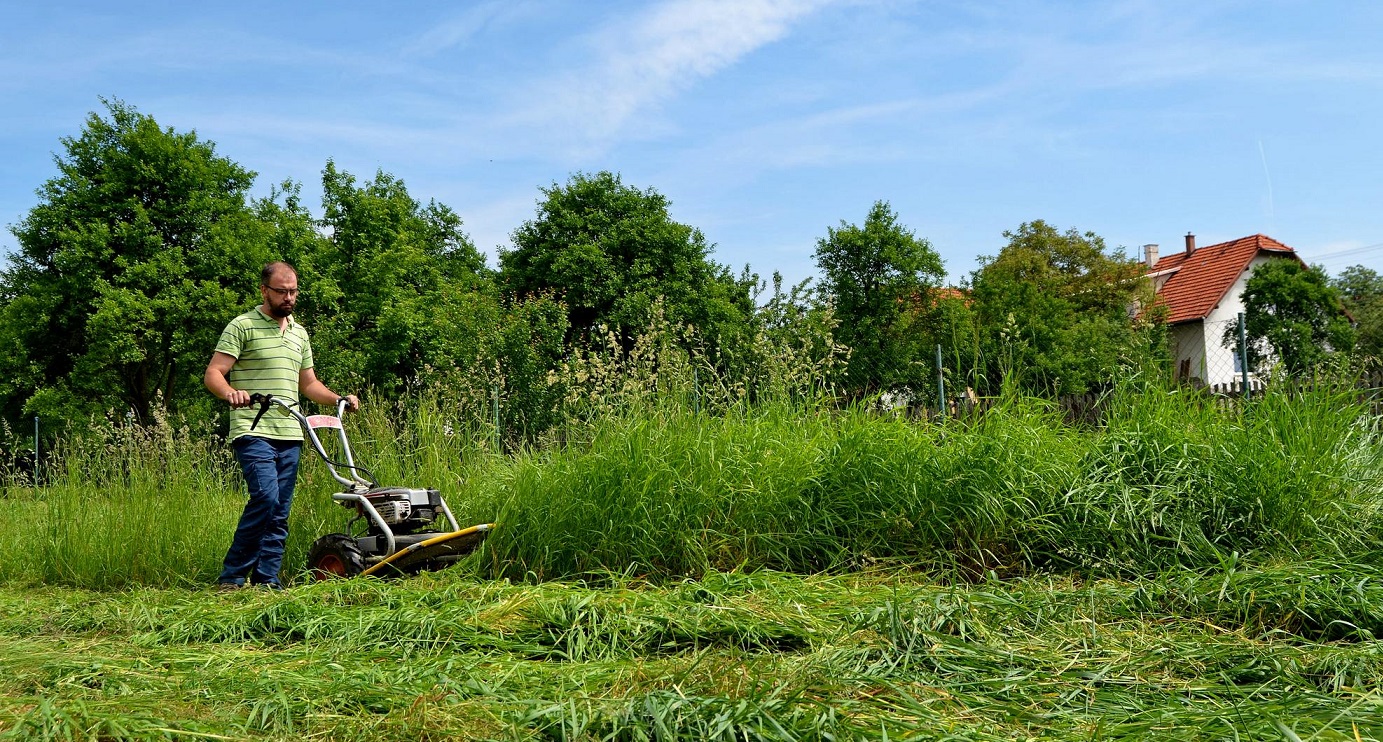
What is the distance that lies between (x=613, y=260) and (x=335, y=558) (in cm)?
2299

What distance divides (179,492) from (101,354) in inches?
757

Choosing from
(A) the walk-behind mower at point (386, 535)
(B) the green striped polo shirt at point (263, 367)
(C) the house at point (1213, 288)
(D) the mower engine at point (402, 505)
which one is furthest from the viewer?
(C) the house at point (1213, 288)

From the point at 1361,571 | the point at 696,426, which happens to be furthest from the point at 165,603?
the point at 1361,571

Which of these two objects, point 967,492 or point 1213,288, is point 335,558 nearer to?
point 967,492

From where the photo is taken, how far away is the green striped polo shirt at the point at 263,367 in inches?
220

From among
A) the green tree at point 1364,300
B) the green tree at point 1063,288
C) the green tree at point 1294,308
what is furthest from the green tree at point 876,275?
the green tree at point 1364,300

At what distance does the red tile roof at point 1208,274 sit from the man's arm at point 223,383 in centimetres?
3676

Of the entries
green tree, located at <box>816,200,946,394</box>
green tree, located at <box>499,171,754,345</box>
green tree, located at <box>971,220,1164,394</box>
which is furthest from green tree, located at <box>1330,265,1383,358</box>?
green tree, located at <box>499,171,754,345</box>

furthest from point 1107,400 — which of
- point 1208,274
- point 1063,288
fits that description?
point 1208,274

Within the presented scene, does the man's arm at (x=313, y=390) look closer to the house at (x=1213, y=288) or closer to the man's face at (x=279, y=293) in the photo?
the man's face at (x=279, y=293)

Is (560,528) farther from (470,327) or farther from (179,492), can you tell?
(470,327)

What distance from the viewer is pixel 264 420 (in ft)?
18.4

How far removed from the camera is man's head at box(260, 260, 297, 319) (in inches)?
224

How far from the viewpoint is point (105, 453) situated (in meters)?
7.25
